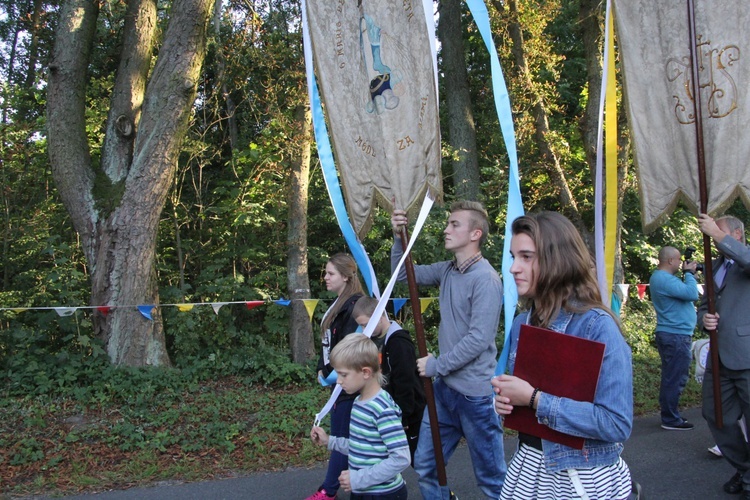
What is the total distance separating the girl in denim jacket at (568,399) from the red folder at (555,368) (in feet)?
0.11

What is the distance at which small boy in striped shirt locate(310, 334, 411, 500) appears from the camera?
3113 mm

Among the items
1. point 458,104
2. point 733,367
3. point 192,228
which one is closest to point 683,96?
point 733,367

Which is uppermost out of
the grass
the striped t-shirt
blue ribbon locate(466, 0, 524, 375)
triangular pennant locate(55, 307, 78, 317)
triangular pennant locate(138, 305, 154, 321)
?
blue ribbon locate(466, 0, 524, 375)

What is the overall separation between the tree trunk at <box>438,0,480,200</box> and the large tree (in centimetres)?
583

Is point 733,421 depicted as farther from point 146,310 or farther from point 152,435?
point 146,310

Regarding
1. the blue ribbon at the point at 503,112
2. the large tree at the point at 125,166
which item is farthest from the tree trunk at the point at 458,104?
the blue ribbon at the point at 503,112

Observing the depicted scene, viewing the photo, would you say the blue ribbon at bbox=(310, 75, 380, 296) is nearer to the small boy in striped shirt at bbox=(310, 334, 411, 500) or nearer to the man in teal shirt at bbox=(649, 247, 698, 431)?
the small boy in striped shirt at bbox=(310, 334, 411, 500)

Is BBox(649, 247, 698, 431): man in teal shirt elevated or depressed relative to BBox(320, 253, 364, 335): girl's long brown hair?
depressed

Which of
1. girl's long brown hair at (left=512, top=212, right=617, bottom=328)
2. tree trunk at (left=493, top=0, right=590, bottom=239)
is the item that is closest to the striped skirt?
girl's long brown hair at (left=512, top=212, right=617, bottom=328)

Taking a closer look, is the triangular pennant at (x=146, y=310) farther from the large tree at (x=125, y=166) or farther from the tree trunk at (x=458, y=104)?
the tree trunk at (x=458, y=104)

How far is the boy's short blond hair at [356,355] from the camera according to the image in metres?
3.22

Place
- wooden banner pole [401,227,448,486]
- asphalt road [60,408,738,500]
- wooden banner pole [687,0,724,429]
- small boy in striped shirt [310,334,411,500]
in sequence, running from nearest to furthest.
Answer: small boy in striped shirt [310,334,411,500] → wooden banner pole [401,227,448,486] → wooden banner pole [687,0,724,429] → asphalt road [60,408,738,500]

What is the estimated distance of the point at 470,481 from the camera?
5133 mm

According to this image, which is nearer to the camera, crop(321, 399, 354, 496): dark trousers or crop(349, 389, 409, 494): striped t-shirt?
crop(349, 389, 409, 494): striped t-shirt
